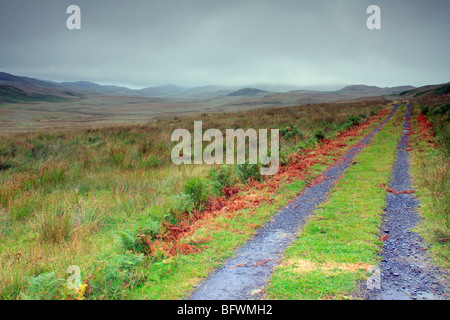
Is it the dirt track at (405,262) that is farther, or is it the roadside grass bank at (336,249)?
the roadside grass bank at (336,249)

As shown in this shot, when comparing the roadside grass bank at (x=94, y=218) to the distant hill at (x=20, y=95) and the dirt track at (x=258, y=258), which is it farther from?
the distant hill at (x=20, y=95)

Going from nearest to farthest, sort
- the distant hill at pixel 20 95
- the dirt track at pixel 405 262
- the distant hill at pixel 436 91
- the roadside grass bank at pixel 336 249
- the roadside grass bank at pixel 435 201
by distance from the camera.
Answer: the dirt track at pixel 405 262, the roadside grass bank at pixel 336 249, the roadside grass bank at pixel 435 201, the distant hill at pixel 436 91, the distant hill at pixel 20 95

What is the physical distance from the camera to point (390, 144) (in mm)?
13742

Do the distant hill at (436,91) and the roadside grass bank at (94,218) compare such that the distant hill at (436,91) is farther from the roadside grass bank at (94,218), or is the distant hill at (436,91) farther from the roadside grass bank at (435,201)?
the roadside grass bank at (94,218)

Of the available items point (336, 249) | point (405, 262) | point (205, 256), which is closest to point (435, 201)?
point (405, 262)

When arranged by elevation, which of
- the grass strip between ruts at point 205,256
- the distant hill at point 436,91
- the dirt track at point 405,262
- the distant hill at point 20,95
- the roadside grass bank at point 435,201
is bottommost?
the grass strip between ruts at point 205,256

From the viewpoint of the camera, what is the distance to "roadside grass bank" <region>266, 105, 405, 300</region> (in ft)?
11.5

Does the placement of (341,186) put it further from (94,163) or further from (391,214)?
(94,163)

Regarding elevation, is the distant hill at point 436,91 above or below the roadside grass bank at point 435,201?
above

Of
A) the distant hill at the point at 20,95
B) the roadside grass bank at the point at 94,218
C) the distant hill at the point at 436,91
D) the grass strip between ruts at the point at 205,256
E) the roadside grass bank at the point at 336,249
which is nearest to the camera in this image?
the roadside grass bank at the point at 336,249

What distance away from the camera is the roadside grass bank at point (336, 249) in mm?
3512

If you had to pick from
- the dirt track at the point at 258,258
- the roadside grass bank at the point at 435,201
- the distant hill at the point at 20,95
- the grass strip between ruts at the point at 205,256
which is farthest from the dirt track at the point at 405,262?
the distant hill at the point at 20,95

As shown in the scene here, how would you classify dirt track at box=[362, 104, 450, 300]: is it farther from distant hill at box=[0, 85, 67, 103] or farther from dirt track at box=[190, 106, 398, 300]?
distant hill at box=[0, 85, 67, 103]
